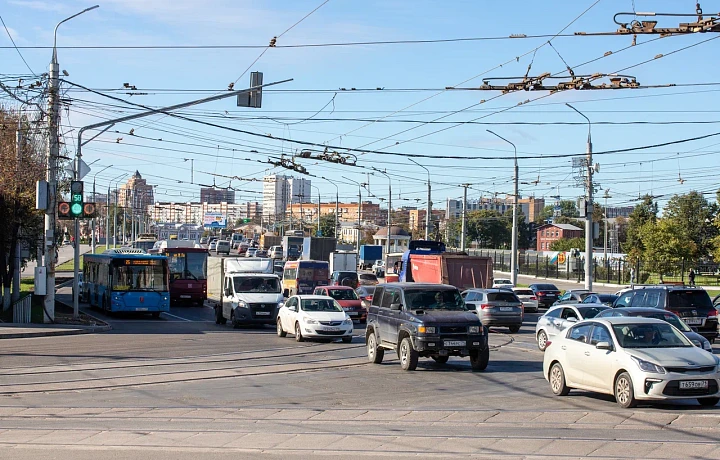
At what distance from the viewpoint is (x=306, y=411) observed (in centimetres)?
1399

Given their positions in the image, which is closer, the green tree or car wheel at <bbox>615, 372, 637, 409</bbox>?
car wheel at <bbox>615, 372, 637, 409</bbox>

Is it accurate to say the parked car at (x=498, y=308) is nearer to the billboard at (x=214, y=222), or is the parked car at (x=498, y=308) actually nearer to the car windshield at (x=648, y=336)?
the car windshield at (x=648, y=336)

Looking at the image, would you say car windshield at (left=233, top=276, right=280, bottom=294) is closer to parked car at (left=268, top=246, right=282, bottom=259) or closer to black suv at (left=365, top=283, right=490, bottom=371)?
black suv at (left=365, top=283, right=490, bottom=371)

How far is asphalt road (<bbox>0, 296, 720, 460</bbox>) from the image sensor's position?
35.1ft

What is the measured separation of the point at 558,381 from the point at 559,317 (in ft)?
31.5

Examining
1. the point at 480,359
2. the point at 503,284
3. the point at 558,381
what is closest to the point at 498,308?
the point at 480,359

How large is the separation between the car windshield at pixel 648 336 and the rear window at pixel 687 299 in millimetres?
12085

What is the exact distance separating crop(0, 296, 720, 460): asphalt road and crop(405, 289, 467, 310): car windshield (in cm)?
143

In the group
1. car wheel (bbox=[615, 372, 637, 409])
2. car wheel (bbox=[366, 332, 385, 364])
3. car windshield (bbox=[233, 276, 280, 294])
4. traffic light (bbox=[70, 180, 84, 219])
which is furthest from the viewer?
car windshield (bbox=[233, 276, 280, 294])

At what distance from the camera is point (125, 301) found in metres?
37.8

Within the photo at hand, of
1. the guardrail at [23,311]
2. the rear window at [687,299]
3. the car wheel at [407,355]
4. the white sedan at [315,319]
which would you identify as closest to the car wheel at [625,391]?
the car wheel at [407,355]

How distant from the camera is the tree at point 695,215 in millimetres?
91000

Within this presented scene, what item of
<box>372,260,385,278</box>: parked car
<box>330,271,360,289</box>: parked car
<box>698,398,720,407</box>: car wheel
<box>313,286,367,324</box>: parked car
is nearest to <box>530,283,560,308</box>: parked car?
<box>330,271,360,289</box>: parked car

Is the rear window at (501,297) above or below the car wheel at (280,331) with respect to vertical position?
above
